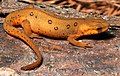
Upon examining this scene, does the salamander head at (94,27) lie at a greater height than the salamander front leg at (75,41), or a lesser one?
greater

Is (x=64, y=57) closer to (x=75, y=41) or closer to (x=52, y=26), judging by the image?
(x=75, y=41)

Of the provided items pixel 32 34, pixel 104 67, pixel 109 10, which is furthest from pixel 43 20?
pixel 109 10

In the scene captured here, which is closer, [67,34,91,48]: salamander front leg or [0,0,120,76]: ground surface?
[0,0,120,76]: ground surface

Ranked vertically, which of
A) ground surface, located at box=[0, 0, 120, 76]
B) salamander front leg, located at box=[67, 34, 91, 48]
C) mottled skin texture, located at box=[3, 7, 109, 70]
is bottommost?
ground surface, located at box=[0, 0, 120, 76]

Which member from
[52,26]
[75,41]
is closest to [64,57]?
[75,41]

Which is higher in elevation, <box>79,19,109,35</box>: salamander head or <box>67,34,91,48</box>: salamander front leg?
<box>79,19,109,35</box>: salamander head

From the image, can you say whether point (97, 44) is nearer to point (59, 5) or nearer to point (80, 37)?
point (80, 37)
